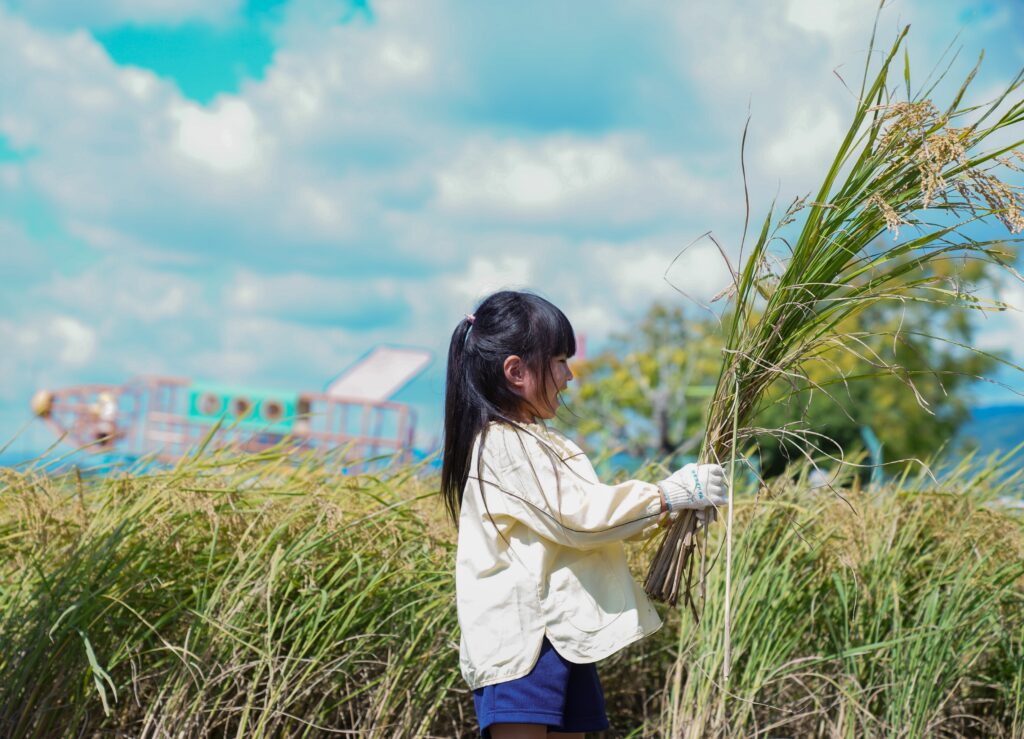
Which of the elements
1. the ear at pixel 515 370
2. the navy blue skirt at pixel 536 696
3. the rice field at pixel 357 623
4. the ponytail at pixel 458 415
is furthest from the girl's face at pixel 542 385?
the rice field at pixel 357 623

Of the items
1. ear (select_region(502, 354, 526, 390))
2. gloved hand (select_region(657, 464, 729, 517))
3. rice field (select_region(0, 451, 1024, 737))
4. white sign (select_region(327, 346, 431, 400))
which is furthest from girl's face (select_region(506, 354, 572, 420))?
white sign (select_region(327, 346, 431, 400))

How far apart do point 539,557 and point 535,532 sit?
5 cm

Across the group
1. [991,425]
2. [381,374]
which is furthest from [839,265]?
[991,425]

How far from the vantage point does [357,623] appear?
258 cm

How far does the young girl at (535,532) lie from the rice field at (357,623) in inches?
17.7

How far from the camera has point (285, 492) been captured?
8.90 ft

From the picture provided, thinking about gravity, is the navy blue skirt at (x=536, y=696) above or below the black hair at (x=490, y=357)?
below

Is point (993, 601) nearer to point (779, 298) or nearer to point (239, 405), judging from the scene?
point (779, 298)

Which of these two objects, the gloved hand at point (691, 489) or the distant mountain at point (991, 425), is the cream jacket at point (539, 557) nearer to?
the gloved hand at point (691, 489)

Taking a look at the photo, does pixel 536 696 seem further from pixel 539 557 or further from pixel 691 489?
pixel 691 489

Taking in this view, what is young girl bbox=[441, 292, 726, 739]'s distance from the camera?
186cm

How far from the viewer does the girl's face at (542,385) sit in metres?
2.00

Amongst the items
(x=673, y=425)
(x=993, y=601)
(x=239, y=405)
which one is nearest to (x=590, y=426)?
(x=673, y=425)

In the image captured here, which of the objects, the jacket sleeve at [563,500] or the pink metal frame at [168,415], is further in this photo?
the pink metal frame at [168,415]
